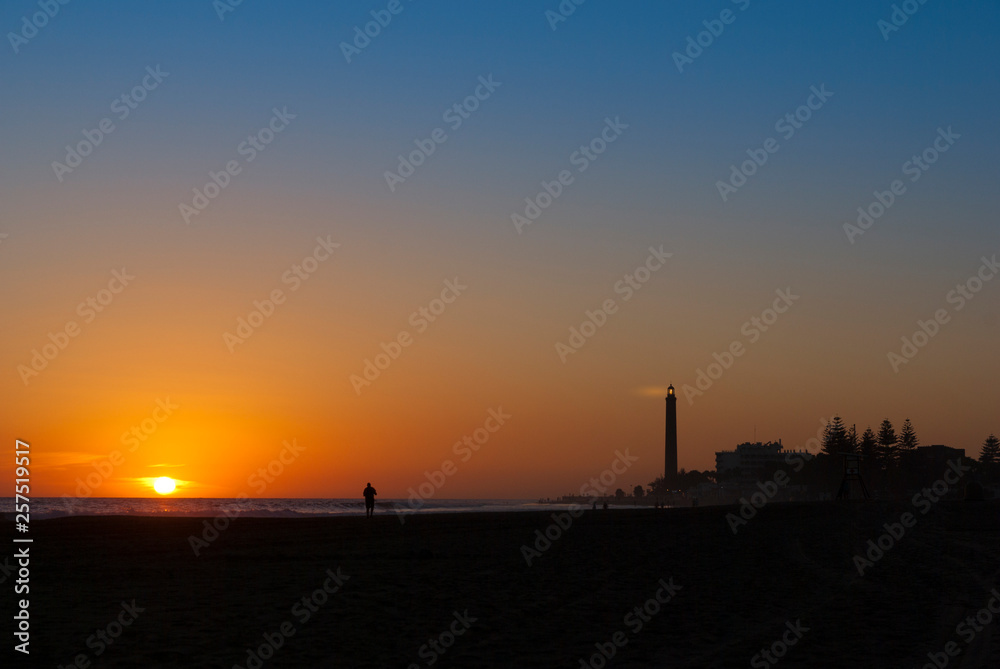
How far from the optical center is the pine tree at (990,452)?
153 metres

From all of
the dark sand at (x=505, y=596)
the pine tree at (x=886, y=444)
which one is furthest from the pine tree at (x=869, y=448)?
the dark sand at (x=505, y=596)

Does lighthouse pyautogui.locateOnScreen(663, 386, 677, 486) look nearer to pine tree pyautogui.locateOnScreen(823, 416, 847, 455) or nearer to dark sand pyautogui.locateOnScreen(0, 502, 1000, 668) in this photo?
pine tree pyautogui.locateOnScreen(823, 416, 847, 455)

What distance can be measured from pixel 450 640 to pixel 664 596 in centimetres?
544

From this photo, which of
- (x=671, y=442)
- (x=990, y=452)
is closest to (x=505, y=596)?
(x=671, y=442)

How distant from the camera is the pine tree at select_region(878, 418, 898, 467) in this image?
429ft

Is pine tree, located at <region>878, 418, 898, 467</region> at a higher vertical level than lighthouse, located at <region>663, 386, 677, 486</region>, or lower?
lower

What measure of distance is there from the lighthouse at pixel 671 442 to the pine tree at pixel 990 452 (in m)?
60.4

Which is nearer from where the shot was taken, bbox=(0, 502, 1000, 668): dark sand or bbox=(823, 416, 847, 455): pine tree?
bbox=(0, 502, 1000, 668): dark sand

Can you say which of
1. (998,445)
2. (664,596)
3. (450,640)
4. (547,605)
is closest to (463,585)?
(547,605)

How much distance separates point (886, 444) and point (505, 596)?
13115 centimetres

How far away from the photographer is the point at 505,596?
15602 millimetres

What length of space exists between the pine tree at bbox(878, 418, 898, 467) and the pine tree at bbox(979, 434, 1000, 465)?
31.3 metres

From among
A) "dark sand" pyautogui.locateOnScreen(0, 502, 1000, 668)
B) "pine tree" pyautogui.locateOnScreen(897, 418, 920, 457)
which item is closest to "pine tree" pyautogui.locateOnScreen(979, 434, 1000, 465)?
"pine tree" pyautogui.locateOnScreen(897, 418, 920, 457)

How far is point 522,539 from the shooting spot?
2670 cm
